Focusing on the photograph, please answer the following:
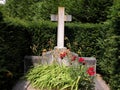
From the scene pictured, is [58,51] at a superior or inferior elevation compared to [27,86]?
superior

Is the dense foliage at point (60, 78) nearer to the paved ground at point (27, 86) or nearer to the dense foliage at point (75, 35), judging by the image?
the paved ground at point (27, 86)

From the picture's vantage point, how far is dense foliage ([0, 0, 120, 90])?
254 inches

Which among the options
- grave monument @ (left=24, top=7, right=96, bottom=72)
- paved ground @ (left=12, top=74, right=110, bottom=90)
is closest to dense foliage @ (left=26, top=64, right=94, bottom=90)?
paved ground @ (left=12, top=74, right=110, bottom=90)

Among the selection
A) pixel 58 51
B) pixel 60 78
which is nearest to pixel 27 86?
pixel 60 78

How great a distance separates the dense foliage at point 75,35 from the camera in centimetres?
646

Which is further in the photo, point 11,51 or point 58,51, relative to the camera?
point 58,51

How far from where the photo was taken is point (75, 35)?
30.5 ft

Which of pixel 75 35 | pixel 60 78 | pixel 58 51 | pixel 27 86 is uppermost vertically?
pixel 75 35

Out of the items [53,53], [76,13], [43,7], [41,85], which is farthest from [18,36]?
[43,7]

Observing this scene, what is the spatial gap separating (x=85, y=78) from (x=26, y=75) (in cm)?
200

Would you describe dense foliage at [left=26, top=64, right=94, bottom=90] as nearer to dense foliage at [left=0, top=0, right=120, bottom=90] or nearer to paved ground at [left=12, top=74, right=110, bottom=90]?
paved ground at [left=12, top=74, right=110, bottom=90]

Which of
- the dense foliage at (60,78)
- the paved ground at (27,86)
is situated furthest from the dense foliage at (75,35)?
the dense foliage at (60,78)

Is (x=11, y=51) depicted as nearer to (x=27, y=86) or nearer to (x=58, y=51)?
(x=27, y=86)

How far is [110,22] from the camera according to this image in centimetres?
694
